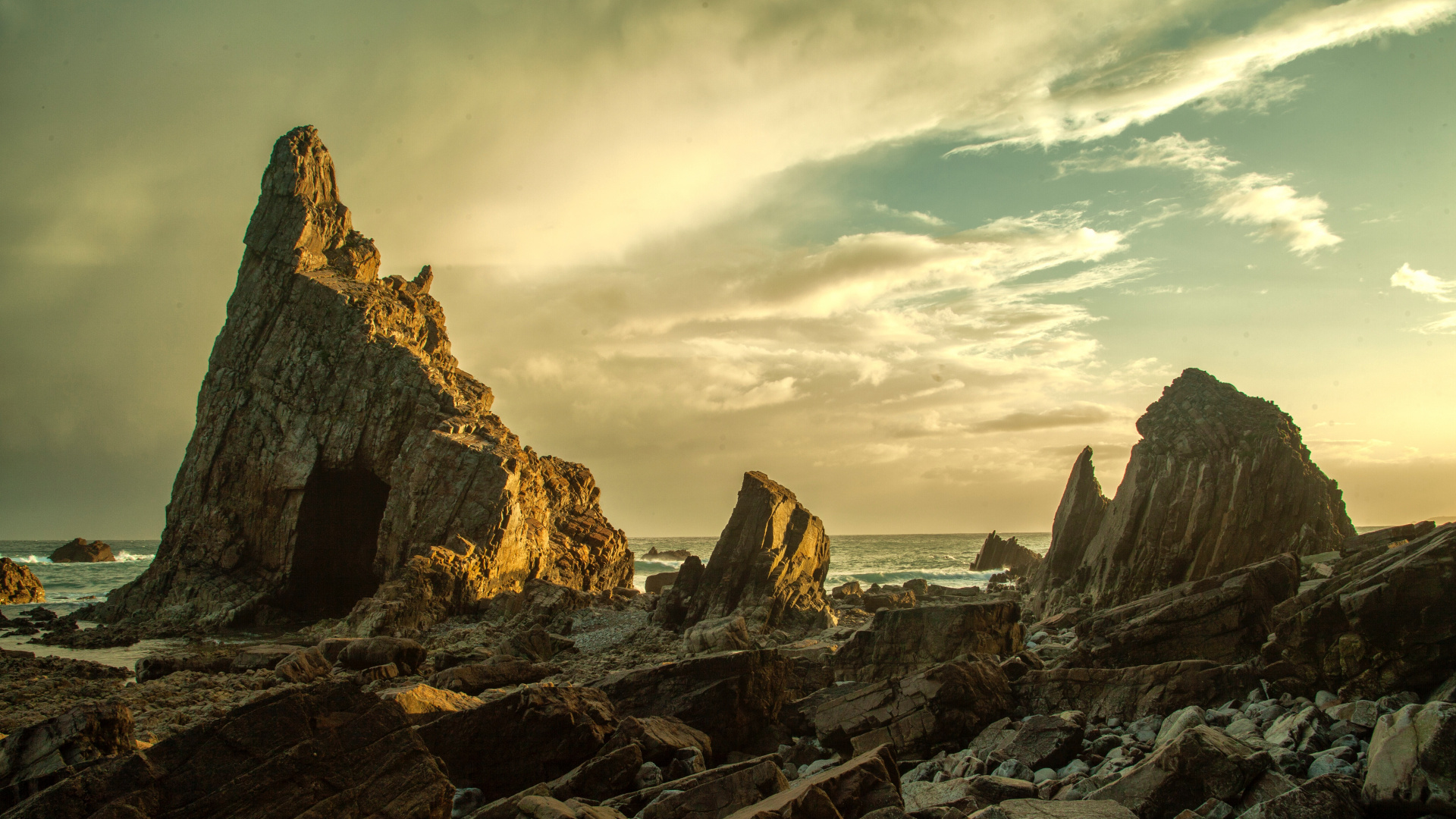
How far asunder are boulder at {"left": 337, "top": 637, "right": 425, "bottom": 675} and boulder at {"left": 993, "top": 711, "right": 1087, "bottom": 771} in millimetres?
12567

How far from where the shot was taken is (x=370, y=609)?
2562 centimetres

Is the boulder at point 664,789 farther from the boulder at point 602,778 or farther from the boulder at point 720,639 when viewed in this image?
the boulder at point 720,639

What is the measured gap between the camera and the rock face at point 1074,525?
95.5 feet

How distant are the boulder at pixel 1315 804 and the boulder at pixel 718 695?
21.4ft

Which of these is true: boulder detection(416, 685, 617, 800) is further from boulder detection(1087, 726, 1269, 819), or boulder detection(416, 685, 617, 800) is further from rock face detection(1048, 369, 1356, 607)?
rock face detection(1048, 369, 1356, 607)

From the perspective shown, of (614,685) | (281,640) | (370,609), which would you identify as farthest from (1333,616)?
(281,640)

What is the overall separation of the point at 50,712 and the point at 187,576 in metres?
21.7

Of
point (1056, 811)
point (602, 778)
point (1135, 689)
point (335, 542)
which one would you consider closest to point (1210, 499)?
point (1135, 689)

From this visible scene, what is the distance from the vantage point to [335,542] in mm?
35656

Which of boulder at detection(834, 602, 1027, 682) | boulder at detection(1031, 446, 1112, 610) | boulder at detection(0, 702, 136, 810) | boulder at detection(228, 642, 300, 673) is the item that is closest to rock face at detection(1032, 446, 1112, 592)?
boulder at detection(1031, 446, 1112, 610)

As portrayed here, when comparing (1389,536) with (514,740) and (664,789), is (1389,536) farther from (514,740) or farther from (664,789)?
(514,740)

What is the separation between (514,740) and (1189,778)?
718 centimetres

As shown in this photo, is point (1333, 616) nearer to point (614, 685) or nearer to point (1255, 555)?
point (614, 685)

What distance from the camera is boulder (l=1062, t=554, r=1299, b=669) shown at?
1088cm
